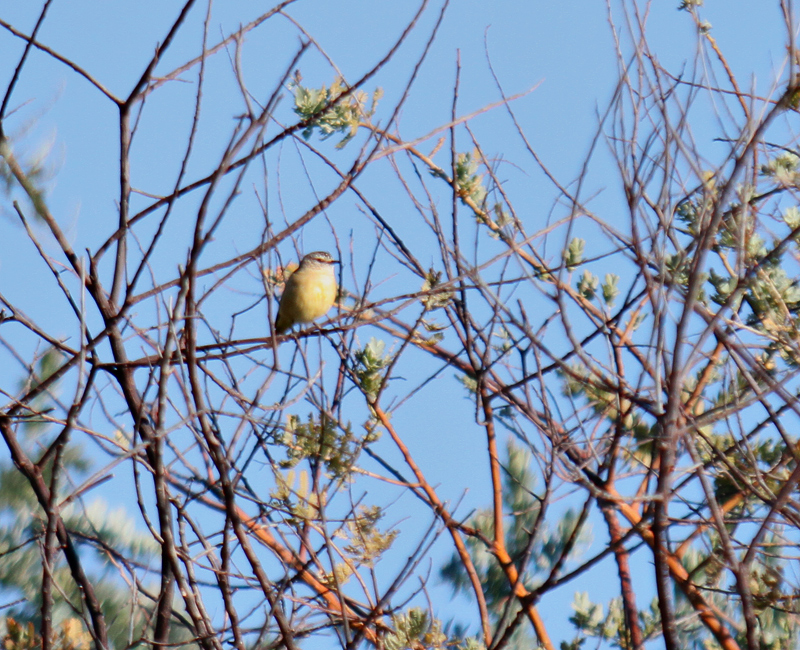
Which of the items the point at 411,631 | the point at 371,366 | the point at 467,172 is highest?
the point at 467,172

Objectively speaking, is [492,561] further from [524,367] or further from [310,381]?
[310,381]

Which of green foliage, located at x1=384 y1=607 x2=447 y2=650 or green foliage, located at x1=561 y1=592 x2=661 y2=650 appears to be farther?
green foliage, located at x1=561 y1=592 x2=661 y2=650

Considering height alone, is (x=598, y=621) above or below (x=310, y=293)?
below

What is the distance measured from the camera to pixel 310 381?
10.0 feet

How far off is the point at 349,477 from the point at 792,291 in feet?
6.79

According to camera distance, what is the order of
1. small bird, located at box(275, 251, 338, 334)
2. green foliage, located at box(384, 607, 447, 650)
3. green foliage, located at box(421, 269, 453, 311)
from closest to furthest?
green foliage, located at box(384, 607, 447, 650) < green foliage, located at box(421, 269, 453, 311) < small bird, located at box(275, 251, 338, 334)

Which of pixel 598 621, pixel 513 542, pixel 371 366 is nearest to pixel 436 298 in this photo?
pixel 371 366

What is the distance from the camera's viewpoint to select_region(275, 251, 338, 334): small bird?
230 inches

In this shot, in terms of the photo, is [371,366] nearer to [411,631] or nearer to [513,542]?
[411,631]

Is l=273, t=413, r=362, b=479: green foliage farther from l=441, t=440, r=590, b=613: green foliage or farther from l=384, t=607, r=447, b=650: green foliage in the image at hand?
l=441, t=440, r=590, b=613: green foliage

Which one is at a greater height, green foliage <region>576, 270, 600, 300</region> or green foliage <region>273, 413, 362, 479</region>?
green foliage <region>576, 270, 600, 300</region>

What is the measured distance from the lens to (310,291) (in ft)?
19.2

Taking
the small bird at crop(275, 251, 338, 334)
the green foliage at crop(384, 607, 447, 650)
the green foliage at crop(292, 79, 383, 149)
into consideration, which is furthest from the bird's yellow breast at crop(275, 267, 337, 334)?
the green foliage at crop(384, 607, 447, 650)

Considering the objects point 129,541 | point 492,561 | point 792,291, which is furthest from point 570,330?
point 129,541
